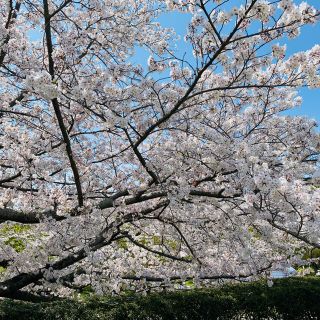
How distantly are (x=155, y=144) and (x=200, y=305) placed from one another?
9.73ft

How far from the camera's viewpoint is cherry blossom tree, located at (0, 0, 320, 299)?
4.34 metres

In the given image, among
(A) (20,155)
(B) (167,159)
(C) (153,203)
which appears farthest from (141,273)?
(A) (20,155)

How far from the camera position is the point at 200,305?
23.3 ft

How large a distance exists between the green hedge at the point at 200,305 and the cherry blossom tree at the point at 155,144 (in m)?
0.41

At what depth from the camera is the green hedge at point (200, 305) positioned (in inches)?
211

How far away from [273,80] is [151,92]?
151cm

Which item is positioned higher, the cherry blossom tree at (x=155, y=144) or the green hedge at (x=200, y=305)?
the cherry blossom tree at (x=155, y=144)

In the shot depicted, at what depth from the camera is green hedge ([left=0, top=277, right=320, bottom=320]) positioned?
17.6 feet

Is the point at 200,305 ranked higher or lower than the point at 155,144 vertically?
lower

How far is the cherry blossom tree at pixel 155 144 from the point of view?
434 centimetres

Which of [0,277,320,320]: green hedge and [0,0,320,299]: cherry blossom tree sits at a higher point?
[0,0,320,299]: cherry blossom tree

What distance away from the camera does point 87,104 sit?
180 inches

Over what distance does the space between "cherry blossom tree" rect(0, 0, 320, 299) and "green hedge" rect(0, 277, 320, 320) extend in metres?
0.41

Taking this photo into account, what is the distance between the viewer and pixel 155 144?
631 centimetres
